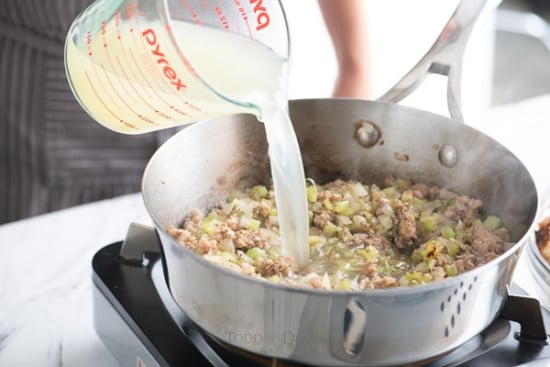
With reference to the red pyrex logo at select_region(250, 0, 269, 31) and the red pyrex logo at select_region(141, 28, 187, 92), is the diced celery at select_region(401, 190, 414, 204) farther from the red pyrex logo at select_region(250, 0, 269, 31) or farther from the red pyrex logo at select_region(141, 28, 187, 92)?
the red pyrex logo at select_region(141, 28, 187, 92)

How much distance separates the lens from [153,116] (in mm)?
951

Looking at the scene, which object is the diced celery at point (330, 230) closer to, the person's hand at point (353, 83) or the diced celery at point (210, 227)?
the diced celery at point (210, 227)

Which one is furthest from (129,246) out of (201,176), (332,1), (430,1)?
(430,1)

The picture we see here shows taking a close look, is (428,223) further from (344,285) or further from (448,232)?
(344,285)

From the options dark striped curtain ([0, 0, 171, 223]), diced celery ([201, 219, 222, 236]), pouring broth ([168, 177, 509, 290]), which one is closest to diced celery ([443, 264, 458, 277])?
pouring broth ([168, 177, 509, 290])

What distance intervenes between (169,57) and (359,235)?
48 centimetres

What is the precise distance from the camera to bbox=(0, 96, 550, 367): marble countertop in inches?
44.6

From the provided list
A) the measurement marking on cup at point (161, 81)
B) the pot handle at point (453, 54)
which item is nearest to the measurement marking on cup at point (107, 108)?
the measurement marking on cup at point (161, 81)

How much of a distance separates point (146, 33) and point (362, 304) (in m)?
0.39

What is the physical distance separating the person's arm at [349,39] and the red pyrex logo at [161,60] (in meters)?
0.70

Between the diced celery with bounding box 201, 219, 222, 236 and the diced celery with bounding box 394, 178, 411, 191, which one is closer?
the diced celery with bounding box 201, 219, 222, 236

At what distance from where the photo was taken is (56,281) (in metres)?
1.28

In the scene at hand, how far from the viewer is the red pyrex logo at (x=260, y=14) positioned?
3.42 feet

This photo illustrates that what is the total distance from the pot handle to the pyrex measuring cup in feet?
0.84
